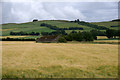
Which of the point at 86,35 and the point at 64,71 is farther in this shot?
the point at 86,35

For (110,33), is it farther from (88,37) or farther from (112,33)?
(88,37)

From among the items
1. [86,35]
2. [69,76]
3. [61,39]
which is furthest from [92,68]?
[86,35]

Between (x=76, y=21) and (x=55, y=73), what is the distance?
153 metres

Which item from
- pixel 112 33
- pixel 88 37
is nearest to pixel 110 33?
pixel 112 33

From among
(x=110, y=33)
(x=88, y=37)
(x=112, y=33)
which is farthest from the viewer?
(x=110, y=33)

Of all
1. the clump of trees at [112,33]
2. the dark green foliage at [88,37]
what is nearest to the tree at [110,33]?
the clump of trees at [112,33]

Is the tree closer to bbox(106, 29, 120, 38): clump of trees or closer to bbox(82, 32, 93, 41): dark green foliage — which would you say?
bbox(106, 29, 120, 38): clump of trees

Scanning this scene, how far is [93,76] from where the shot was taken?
11.4 metres

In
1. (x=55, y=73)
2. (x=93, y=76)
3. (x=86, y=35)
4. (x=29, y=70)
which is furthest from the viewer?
(x=86, y=35)

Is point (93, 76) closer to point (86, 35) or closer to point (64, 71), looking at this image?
point (64, 71)

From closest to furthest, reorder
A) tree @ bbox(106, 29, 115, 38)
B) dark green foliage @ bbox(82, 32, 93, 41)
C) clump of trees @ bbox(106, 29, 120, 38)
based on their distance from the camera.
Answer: dark green foliage @ bbox(82, 32, 93, 41)
clump of trees @ bbox(106, 29, 120, 38)
tree @ bbox(106, 29, 115, 38)

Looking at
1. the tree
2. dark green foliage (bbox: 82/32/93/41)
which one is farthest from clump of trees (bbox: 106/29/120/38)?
dark green foliage (bbox: 82/32/93/41)

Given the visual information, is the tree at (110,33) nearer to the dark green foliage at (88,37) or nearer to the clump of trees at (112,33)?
the clump of trees at (112,33)

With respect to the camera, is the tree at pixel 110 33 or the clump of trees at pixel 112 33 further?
the tree at pixel 110 33
